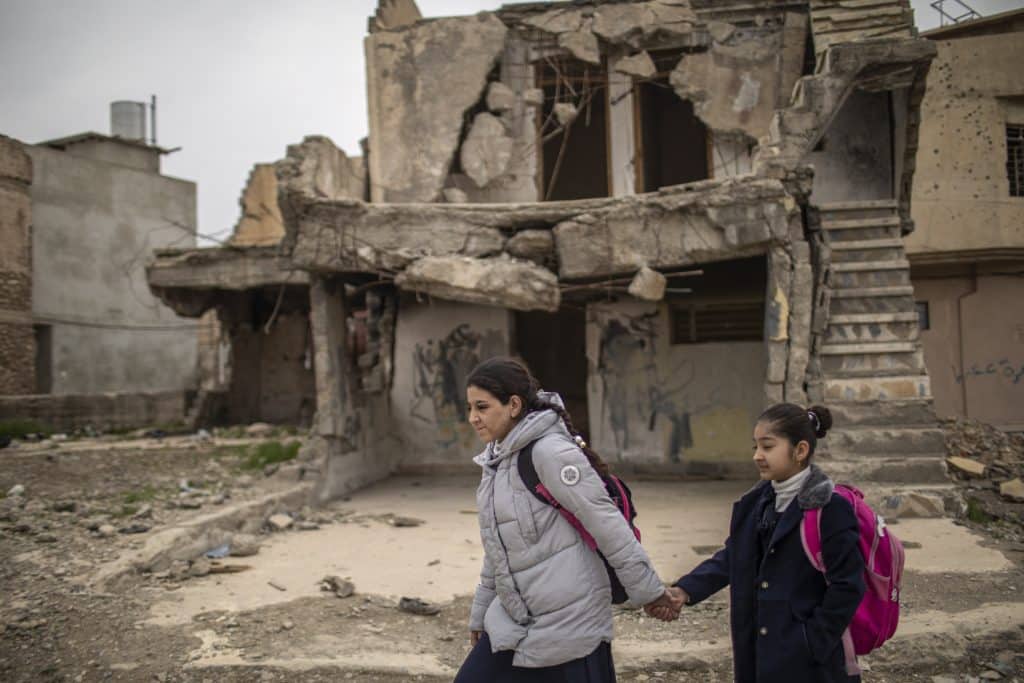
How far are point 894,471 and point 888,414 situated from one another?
539 millimetres

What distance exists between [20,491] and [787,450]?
7143 millimetres

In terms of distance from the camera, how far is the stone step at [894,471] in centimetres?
636

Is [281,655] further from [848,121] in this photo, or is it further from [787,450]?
[848,121]

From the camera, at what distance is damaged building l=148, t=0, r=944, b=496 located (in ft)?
24.5

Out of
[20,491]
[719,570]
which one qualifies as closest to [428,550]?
[20,491]

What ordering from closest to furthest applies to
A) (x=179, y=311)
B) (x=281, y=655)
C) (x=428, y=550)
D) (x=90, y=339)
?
(x=281, y=655), (x=428, y=550), (x=179, y=311), (x=90, y=339)

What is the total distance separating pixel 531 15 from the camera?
33.1 feet

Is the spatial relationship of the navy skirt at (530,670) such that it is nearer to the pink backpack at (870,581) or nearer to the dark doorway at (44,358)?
the pink backpack at (870,581)

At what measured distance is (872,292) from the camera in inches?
291

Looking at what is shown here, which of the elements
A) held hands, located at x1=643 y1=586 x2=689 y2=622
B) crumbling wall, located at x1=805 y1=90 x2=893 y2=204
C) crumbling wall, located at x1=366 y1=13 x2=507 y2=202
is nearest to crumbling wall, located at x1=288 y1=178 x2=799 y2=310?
crumbling wall, located at x1=366 y1=13 x2=507 y2=202

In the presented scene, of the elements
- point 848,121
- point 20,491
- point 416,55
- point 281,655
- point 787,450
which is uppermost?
point 416,55

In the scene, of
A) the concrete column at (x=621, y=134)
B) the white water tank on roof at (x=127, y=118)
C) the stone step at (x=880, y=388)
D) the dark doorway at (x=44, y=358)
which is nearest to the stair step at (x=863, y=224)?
the stone step at (x=880, y=388)

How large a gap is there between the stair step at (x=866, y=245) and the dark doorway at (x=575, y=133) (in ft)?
10.3

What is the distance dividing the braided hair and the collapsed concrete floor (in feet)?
6.85
